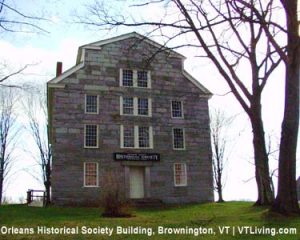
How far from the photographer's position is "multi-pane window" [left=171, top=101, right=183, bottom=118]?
2894 centimetres

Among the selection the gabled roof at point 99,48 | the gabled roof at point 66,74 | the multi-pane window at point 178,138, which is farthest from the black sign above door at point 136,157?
the gabled roof at point 66,74

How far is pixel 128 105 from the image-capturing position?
27906 mm

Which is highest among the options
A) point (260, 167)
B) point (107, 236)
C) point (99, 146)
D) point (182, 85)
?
point (182, 85)

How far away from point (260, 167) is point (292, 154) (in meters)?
7.25

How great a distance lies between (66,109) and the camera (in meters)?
26.3

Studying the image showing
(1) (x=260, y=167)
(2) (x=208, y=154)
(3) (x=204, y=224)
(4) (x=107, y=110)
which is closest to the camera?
(3) (x=204, y=224)

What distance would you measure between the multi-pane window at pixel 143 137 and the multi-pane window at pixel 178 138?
6.30 ft

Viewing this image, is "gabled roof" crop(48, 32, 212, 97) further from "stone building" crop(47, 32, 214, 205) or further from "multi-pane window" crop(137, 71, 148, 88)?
"multi-pane window" crop(137, 71, 148, 88)

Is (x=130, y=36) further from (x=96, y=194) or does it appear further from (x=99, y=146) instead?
(x=96, y=194)

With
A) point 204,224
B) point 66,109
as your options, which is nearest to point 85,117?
point 66,109

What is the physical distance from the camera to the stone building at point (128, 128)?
2578 cm

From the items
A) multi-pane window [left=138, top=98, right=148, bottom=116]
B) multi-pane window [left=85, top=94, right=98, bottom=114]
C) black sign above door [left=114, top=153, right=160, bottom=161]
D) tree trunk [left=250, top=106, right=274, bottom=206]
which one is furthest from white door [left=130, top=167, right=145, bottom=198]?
tree trunk [left=250, top=106, right=274, bottom=206]

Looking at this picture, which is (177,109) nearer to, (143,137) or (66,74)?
(143,137)

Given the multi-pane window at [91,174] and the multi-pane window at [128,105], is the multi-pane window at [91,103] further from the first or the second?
the multi-pane window at [91,174]
